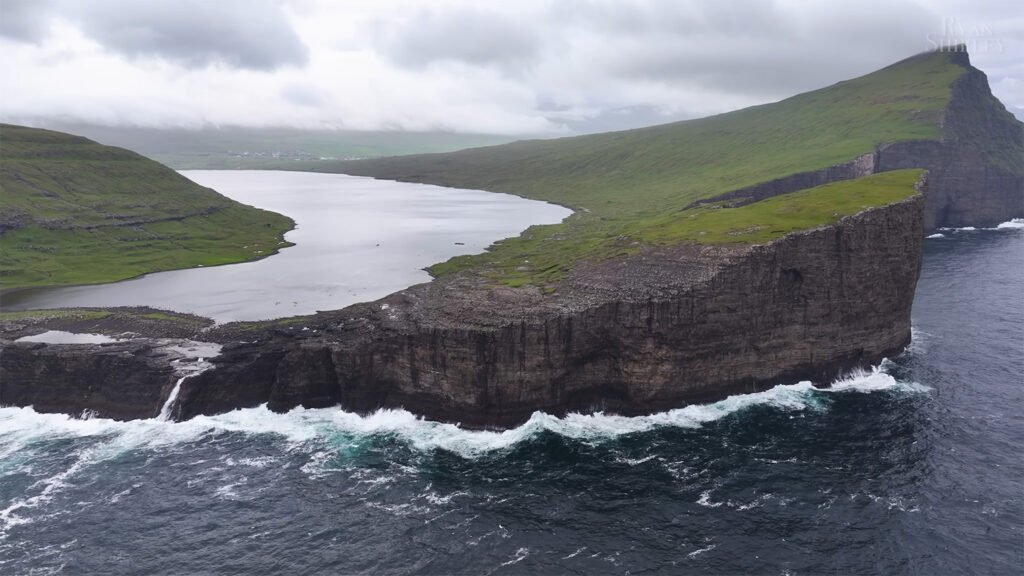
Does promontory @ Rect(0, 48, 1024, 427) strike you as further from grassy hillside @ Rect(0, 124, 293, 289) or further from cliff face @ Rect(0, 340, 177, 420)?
grassy hillside @ Rect(0, 124, 293, 289)

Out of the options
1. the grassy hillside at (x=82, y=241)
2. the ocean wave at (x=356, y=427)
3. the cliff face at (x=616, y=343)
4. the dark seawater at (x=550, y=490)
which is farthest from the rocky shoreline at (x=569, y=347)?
the grassy hillside at (x=82, y=241)

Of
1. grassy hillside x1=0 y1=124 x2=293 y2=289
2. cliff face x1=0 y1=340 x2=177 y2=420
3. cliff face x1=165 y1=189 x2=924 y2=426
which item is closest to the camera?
cliff face x1=165 y1=189 x2=924 y2=426

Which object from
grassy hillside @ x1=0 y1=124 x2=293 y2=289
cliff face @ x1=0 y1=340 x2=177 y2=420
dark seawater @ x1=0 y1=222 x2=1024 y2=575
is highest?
grassy hillside @ x1=0 y1=124 x2=293 y2=289

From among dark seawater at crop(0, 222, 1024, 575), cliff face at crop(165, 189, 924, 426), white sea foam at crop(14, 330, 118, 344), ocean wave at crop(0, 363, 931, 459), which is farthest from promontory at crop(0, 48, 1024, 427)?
dark seawater at crop(0, 222, 1024, 575)

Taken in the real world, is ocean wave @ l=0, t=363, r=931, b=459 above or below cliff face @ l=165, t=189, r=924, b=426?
below

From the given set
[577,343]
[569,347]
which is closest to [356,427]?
[569,347]

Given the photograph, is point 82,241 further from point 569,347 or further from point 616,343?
point 616,343

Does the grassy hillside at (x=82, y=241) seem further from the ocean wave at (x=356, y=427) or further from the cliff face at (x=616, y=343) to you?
the cliff face at (x=616, y=343)
